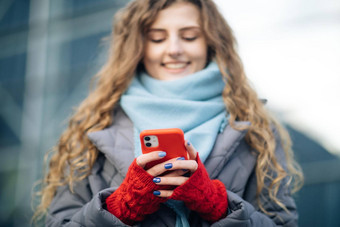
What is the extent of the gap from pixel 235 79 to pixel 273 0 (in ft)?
5.87

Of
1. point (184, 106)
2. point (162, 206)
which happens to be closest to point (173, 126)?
point (184, 106)

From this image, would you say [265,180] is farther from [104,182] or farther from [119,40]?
[119,40]

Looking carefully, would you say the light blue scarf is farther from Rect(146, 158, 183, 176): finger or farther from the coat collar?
Rect(146, 158, 183, 176): finger

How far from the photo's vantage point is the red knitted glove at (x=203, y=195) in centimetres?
81

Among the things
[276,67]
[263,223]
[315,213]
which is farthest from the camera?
[276,67]

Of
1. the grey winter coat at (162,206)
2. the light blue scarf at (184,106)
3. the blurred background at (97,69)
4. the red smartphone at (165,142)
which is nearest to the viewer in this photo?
the red smartphone at (165,142)

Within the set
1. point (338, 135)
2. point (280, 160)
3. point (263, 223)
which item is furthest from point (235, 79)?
point (338, 135)

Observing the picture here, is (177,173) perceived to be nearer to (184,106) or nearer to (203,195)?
(203,195)

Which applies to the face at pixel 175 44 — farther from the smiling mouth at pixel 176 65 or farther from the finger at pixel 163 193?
the finger at pixel 163 193

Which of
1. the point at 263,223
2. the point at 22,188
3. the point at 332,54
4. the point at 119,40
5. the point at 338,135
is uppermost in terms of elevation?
the point at 119,40

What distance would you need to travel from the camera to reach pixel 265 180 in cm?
112

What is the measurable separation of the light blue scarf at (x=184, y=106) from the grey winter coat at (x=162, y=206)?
0.04 m

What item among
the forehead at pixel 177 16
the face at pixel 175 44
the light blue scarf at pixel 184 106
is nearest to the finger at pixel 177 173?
the light blue scarf at pixel 184 106

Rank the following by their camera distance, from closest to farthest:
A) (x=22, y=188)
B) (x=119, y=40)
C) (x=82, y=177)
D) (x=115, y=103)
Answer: (x=82, y=177), (x=115, y=103), (x=119, y=40), (x=22, y=188)
